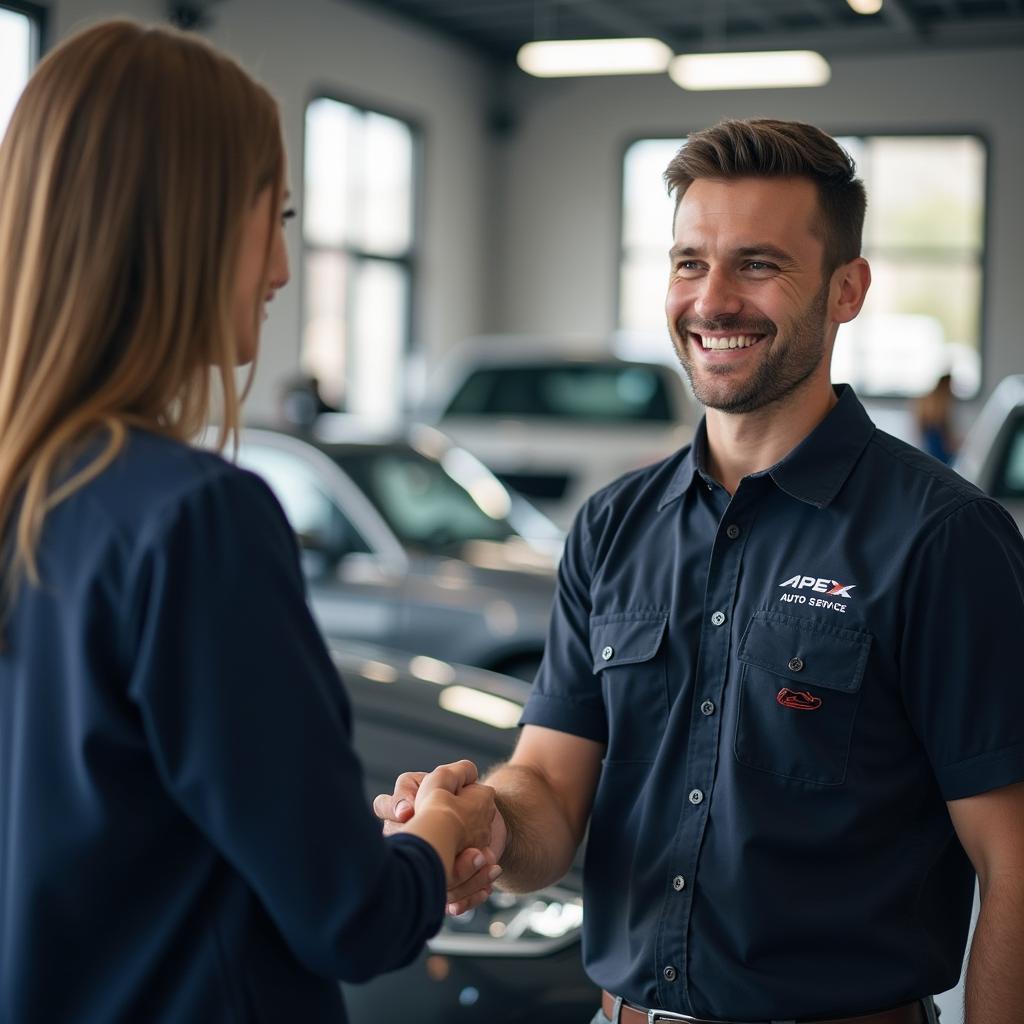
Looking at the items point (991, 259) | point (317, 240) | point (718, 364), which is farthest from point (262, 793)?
point (991, 259)

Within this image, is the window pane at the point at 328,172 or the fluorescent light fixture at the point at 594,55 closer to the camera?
the fluorescent light fixture at the point at 594,55

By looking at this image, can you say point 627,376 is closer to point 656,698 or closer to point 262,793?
point 656,698

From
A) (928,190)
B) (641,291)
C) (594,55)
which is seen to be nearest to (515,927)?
(594,55)

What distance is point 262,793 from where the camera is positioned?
124 cm

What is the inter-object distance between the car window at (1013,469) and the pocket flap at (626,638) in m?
5.42

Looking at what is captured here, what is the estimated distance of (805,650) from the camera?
1.87 m

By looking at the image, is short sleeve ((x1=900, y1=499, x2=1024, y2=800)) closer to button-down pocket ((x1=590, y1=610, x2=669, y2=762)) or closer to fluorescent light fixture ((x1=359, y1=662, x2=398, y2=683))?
button-down pocket ((x1=590, y1=610, x2=669, y2=762))

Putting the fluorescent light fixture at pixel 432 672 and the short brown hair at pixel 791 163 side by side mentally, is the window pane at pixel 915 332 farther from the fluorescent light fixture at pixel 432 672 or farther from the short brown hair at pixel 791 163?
the short brown hair at pixel 791 163

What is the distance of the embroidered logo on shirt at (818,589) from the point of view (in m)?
1.87

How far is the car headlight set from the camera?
2.59 meters

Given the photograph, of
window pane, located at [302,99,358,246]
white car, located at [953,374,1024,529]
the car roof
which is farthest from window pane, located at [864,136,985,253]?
white car, located at [953,374,1024,529]

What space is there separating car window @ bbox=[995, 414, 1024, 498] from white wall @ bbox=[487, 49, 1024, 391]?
8.31m

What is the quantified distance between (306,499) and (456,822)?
465 centimetres

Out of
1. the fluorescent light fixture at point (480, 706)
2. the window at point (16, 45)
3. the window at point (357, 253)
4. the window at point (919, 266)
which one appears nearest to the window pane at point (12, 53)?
the window at point (16, 45)
